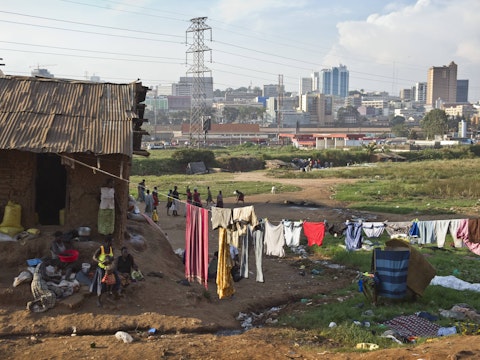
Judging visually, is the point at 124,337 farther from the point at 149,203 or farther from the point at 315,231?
the point at 149,203

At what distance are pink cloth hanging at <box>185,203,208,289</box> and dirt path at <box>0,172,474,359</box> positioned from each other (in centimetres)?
46

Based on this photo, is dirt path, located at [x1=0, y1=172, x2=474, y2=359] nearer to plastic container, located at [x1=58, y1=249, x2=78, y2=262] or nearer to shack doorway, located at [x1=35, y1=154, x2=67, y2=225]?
plastic container, located at [x1=58, y1=249, x2=78, y2=262]

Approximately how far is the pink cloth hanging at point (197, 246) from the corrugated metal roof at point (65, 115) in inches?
91.8

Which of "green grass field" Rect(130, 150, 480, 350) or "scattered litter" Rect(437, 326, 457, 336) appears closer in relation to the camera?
"scattered litter" Rect(437, 326, 457, 336)

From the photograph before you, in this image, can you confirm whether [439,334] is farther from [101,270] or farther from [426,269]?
[101,270]

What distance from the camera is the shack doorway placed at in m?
15.7

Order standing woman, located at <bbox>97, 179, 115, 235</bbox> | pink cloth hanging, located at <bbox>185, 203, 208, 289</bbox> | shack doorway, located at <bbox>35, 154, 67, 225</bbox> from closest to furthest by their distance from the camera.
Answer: pink cloth hanging, located at <bbox>185, 203, 208, 289</bbox>, standing woman, located at <bbox>97, 179, 115, 235</bbox>, shack doorway, located at <bbox>35, 154, 67, 225</bbox>

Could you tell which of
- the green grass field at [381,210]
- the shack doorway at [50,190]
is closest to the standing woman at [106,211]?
the shack doorway at [50,190]

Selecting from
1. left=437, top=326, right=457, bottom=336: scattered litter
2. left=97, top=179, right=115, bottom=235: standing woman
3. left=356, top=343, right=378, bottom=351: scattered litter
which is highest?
left=97, top=179, right=115, bottom=235: standing woman

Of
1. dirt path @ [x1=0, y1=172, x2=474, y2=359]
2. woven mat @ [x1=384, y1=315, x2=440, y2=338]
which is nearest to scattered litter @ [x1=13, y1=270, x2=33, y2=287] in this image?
dirt path @ [x1=0, y1=172, x2=474, y2=359]

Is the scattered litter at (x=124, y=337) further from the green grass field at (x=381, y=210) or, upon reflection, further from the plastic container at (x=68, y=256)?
the green grass field at (x=381, y=210)

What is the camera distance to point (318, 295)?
14.2 m

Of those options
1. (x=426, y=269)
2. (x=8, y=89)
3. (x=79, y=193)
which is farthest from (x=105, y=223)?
(x=426, y=269)

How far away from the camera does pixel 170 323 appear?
1154 centimetres
